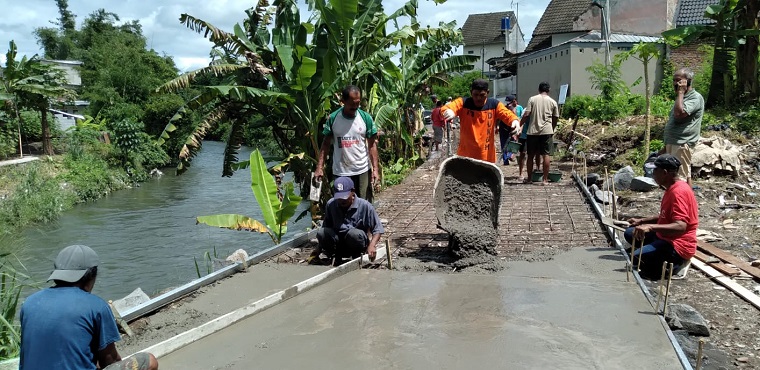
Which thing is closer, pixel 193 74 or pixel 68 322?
pixel 68 322

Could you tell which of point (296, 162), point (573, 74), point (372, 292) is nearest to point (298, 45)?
point (296, 162)

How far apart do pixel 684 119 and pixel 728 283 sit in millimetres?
2356

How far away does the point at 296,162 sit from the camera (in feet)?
28.3

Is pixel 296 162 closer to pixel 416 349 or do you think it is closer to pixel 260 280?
pixel 260 280

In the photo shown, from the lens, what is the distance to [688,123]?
6.37 m

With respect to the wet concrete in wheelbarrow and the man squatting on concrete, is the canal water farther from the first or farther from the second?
the man squatting on concrete

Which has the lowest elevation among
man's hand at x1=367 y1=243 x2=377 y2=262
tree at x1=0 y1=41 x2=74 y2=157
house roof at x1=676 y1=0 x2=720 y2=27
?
man's hand at x1=367 y1=243 x2=377 y2=262

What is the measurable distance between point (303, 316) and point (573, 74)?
17760mm

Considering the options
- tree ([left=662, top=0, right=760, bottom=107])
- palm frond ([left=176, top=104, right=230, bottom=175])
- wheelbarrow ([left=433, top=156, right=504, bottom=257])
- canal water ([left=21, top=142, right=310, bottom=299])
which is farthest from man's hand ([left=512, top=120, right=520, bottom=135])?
tree ([left=662, top=0, right=760, bottom=107])

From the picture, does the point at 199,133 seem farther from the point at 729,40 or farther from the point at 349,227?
the point at 729,40

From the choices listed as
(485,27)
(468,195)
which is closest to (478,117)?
(468,195)

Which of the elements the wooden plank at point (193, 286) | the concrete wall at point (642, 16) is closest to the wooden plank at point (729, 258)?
the wooden plank at point (193, 286)

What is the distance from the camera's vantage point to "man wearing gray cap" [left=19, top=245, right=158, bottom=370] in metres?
2.44

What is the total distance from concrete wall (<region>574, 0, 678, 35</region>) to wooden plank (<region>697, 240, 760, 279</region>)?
818 inches
